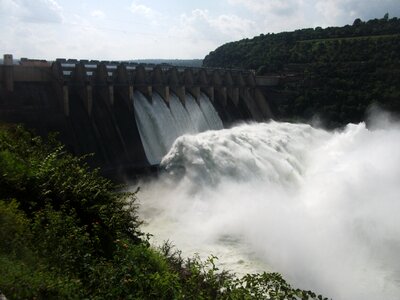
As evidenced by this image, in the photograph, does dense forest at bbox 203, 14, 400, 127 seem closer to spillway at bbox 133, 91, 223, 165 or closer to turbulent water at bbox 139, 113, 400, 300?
spillway at bbox 133, 91, 223, 165

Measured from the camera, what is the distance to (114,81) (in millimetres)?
28125

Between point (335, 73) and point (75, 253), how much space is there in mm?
51489

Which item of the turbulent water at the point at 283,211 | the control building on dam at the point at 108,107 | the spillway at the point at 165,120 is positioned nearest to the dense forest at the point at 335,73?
the spillway at the point at 165,120

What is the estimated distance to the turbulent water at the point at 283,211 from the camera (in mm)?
15609

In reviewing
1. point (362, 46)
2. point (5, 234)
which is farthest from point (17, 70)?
point (362, 46)

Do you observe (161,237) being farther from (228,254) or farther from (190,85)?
(190,85)

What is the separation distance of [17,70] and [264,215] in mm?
14446

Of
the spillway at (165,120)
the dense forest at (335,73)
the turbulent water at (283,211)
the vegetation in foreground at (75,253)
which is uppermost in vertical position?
the dense forest at (335,73)

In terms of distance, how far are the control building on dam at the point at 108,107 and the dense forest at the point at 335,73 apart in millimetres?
16450

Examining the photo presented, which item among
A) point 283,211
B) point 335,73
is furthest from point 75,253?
point 335,73

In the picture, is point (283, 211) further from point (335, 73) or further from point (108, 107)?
point (335, 73)

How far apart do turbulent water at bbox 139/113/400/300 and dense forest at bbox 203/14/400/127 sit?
20.0 m

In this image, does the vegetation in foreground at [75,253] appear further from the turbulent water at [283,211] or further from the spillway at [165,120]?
the spillway at [165,120]

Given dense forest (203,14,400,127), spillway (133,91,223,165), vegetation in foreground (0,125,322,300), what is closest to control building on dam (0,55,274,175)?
spillway (133,91,223,165)
